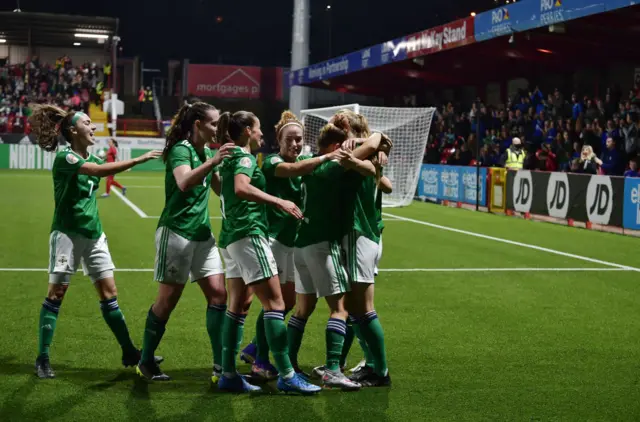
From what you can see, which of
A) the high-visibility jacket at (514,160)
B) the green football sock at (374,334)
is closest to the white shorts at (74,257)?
the green football sock at (374,334)

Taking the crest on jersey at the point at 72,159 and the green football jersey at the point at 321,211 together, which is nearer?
the green football jersey at the point at 321,211

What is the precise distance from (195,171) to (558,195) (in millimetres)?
16642

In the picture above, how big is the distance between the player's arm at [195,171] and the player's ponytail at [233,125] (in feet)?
0.86

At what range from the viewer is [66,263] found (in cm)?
665

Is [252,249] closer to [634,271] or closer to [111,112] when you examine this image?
[634,271]

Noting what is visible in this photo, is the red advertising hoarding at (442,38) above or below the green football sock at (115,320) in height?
above

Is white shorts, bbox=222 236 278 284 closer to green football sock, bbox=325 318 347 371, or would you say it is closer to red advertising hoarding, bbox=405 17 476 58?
green football sock, bbox=325 318 347 371

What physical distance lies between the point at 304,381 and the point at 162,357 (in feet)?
4.90

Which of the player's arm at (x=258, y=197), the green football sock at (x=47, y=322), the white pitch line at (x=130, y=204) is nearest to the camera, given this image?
the player's arm at (x=258, y=197)

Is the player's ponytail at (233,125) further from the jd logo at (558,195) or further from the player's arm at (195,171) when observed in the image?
the jd logo at (558,195)

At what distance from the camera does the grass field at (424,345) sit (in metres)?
5.96

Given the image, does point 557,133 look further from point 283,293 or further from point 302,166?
point 302,166

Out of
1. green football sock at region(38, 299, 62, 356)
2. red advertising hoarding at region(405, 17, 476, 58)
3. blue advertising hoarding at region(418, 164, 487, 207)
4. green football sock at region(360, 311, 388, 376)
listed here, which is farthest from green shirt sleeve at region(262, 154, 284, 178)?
red advertising hoarding at region(405, 17, 476, 58)

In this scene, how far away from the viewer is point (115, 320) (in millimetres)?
6867
